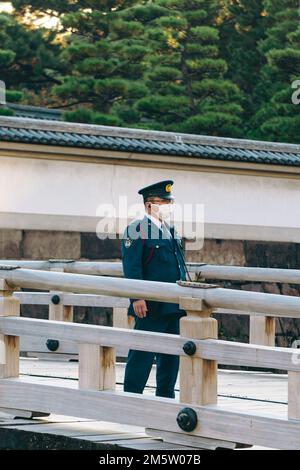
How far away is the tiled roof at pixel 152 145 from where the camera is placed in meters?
15.1

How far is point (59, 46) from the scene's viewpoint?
31.9m

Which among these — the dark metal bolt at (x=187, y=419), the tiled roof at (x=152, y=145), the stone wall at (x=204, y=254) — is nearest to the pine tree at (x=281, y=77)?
the tiled roof at (x=152, y=145)

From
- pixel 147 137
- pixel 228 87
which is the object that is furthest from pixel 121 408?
pixel 228 87

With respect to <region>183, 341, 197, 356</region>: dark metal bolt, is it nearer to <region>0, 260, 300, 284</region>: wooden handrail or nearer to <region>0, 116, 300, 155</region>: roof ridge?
<region>0, 260, 300, 284</region>: wooden handrail

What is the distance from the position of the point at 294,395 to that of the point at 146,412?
0.94 metres

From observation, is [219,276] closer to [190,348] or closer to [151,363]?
[151,363]

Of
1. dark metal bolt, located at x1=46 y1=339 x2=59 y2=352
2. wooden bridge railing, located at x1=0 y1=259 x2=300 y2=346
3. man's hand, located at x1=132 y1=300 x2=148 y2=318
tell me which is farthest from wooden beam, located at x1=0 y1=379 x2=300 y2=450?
dark metal bolt, located at x1=46 y1=339 x2=59 y2=352

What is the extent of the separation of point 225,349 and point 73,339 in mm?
1049

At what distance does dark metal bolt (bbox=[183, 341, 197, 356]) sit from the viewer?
6418 mm

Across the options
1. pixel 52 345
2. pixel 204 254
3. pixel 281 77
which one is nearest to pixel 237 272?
pixel 52 345

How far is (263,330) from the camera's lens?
9.70 meters

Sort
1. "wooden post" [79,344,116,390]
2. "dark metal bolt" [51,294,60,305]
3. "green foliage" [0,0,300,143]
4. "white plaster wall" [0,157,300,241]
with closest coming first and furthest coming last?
"wooden post" [79,344,116,390] < "dark metal bolt" [51,294,60,305] < "white plaster wall" [0,157,300,241] < "green foliage" [0,0,300,143]

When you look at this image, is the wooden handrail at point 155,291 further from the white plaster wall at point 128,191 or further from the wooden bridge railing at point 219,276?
the white plaster wall at point 128,191

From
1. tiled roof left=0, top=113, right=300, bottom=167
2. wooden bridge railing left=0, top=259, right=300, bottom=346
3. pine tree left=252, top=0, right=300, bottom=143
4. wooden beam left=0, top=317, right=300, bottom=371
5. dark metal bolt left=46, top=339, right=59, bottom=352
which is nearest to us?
wooden beam left=0, top=317, right=300, bottom=371
